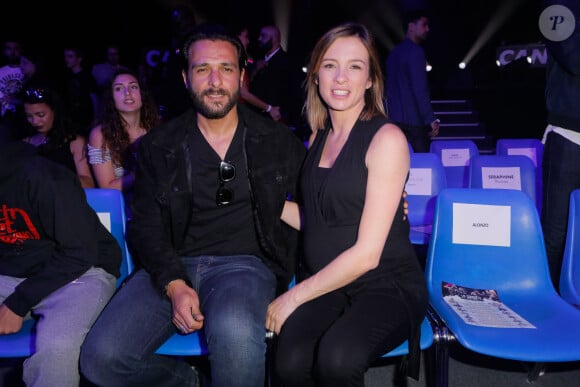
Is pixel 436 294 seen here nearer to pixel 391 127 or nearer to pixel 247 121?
pixel 391 127

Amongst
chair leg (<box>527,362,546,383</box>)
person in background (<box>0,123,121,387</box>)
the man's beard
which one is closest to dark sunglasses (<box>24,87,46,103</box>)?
person in background (<box>0,123,121,387</box>)

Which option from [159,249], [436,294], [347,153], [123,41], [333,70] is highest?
[123,41]

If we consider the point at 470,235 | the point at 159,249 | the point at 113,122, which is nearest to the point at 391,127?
the point at 470,235

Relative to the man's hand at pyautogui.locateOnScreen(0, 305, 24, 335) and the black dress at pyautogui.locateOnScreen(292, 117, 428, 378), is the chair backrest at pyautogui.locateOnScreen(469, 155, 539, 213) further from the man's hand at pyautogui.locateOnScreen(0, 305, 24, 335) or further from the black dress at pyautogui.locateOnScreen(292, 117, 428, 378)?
the man's hand at pyautogui.locateOnScreen(0, 305, 24, 335)

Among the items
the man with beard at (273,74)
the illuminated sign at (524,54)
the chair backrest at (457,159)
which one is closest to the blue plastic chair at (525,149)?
the chair backrest at (457,159)

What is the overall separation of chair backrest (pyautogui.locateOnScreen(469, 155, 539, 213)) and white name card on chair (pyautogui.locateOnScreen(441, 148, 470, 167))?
2.93 feet

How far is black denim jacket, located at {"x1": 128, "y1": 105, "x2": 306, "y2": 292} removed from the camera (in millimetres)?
1886

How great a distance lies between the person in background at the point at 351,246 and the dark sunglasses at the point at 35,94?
4.91 ft

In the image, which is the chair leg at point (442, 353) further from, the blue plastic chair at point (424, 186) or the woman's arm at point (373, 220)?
the blue plastic chair at point (424, 186)

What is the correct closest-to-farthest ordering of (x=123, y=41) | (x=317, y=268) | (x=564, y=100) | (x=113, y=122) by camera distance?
1. (x=317, y=268)
2. (x=564, y=100)
3. (x=113, y=122)
4. (x=123, y=41)

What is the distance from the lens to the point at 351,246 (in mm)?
1637

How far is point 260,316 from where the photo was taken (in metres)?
1.59

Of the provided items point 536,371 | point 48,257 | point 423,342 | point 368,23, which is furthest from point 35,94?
point 368,23

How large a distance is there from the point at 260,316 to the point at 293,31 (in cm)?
1158
